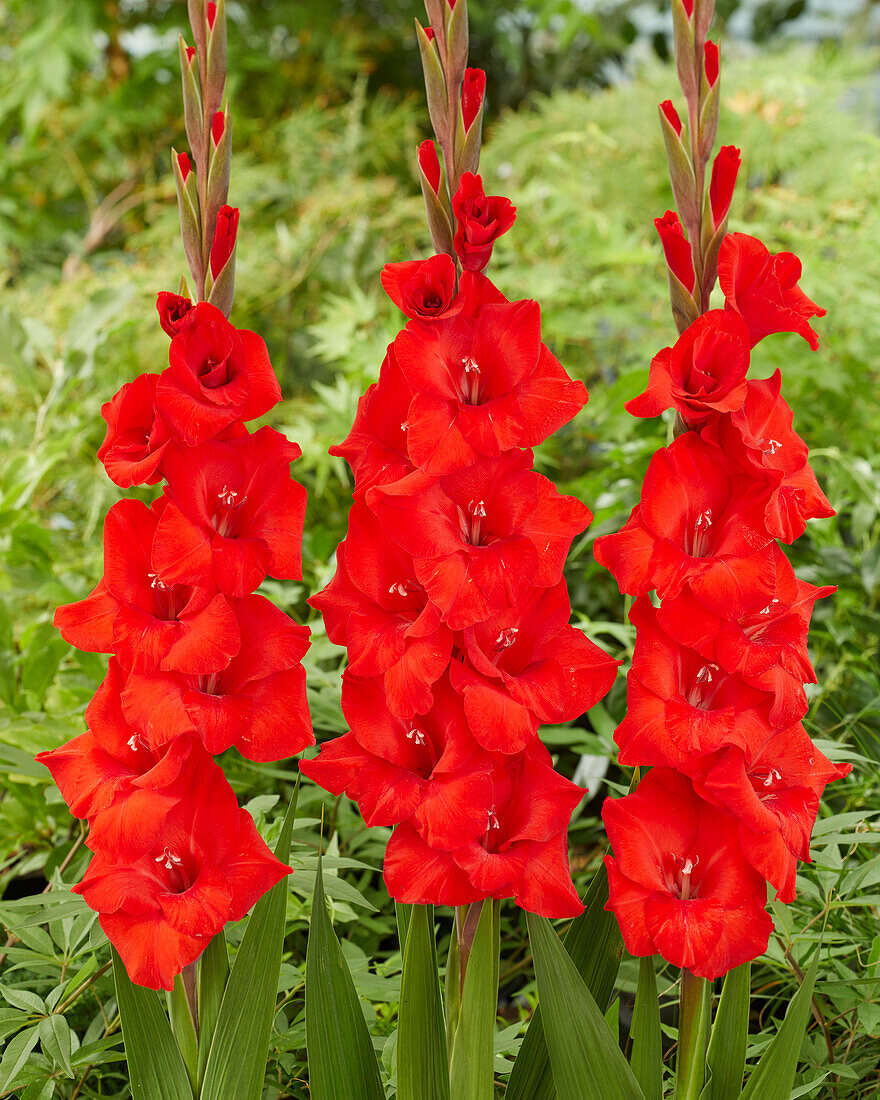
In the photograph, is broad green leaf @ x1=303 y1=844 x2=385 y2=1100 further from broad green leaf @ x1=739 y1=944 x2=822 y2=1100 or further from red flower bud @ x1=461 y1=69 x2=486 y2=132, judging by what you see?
red flower bud @ x1=461 y1=69 x2=486 y2=132

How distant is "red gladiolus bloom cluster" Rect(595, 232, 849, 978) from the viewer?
0.47 metres

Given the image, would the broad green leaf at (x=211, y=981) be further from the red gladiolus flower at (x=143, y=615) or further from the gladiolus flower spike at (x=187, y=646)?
the red gladiolus flower at (x=143, y=615)

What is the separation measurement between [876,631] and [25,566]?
97 centimetres

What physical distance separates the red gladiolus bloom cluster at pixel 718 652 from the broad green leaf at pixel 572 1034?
0.13 feet

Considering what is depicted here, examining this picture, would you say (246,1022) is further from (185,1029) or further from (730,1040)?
(730,1040)

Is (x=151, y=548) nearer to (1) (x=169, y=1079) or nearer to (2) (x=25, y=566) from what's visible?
(1) (x=169, y=1079)

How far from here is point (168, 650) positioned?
1.59 ft

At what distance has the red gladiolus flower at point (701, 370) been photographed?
0.48m

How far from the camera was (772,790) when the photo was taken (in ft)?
1.67

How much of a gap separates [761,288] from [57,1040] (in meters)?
0.58

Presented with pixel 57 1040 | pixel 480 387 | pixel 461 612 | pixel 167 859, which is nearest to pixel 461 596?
pixel 461 612

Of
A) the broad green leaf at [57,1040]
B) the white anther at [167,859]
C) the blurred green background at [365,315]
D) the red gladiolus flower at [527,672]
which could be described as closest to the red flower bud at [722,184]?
the red gladiolus flower at [527,672]

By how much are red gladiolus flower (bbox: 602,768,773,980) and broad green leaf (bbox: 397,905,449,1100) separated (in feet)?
0.32

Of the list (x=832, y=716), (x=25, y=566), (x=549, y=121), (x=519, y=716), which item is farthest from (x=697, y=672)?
(x=549, y=121)
